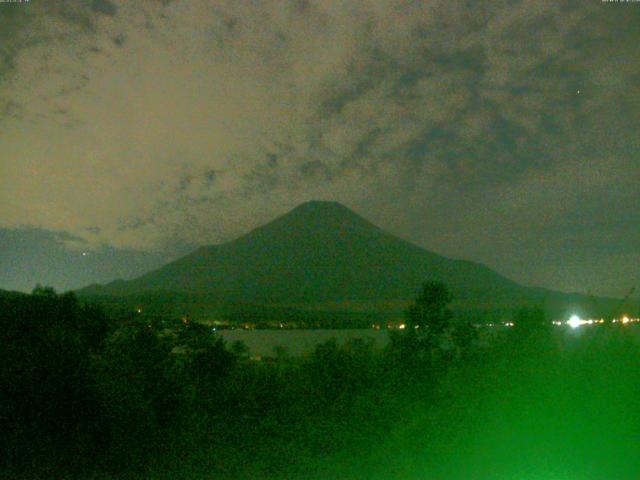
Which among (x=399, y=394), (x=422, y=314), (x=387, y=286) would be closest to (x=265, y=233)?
(x=387, y=286)

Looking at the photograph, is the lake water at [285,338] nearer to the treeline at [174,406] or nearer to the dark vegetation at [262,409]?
the treeline at [174,406]

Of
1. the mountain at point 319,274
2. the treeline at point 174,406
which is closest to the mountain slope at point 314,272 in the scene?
the mountain at point 319,274

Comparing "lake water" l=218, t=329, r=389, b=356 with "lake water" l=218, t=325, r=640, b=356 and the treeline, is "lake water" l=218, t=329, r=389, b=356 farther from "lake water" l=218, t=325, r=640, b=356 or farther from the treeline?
the treeline

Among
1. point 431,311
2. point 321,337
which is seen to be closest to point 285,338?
point 321,337

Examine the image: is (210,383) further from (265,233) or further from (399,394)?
(265,233)

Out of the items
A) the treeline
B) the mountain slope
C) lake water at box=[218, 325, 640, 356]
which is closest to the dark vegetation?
the treeline

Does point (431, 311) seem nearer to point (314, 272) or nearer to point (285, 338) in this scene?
point (285, 338)
